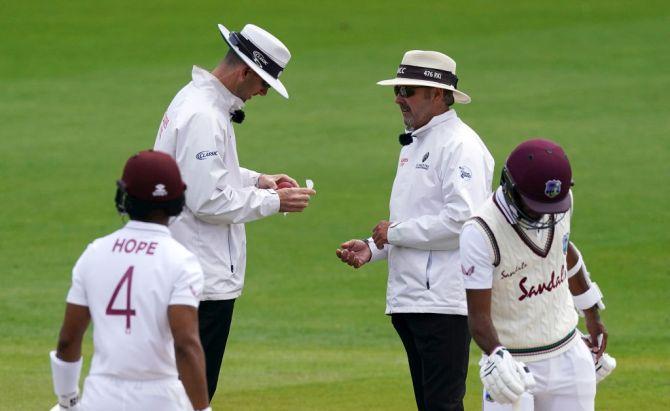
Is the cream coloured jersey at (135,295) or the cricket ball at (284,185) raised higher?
the cricket ball at (284,185)

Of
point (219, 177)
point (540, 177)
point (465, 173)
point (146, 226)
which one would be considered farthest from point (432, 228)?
point (146, 226)

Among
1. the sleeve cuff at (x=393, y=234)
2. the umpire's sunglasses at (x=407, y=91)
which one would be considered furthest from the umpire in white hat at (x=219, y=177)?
the umpire's sunglasses at (x=407, y=91)

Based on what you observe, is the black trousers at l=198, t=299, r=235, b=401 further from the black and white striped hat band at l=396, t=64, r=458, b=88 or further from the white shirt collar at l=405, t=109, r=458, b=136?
the black and white striped hat band at l=396, t=64, r=458, b=88

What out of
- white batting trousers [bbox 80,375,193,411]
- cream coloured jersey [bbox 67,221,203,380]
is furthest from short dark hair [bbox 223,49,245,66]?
white batting trousers [bbox 80,375,193,411]

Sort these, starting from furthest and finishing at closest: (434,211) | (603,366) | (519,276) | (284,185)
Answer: (284,185)
(434,211)
(603,366)
(519,276)

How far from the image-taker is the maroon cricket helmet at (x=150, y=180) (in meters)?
5.44

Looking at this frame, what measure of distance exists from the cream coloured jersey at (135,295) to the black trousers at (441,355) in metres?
2.31

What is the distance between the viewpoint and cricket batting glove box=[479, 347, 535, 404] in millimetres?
5766

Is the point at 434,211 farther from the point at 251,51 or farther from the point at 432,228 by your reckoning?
the point at 251,51

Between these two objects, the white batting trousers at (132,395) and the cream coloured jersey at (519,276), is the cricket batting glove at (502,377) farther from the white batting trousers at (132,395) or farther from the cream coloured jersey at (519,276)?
the white batting trousers at (132,395)

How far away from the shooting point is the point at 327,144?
22422 mm

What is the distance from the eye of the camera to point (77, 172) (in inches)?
833

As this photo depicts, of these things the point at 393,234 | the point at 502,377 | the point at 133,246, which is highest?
the point at 133,246

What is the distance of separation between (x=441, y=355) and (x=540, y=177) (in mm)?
1789
